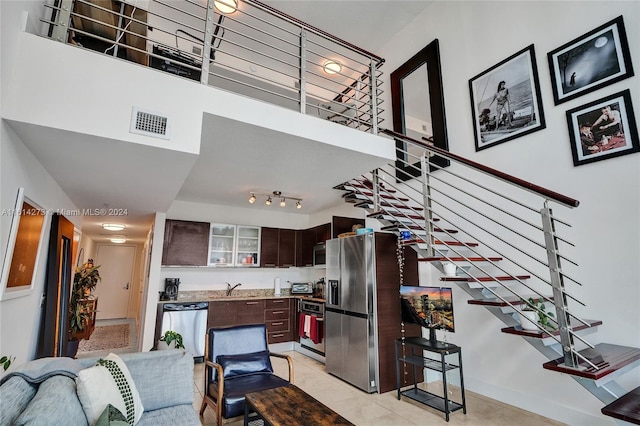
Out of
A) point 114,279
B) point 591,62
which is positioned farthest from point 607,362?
point 114,279

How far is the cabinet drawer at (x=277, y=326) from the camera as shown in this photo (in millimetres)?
5542

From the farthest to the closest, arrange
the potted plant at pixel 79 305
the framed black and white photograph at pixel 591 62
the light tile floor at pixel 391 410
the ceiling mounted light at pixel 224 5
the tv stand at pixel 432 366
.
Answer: the potted plant at pixel 79 305
the ceiling mounted light at pixel 224 5
the tv stand at pixel 432 366
the light tile floor at pixel 391 410
the framed black and white photograph at pixel 591 62

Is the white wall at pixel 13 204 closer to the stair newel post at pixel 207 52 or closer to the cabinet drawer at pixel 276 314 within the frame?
the stair newel post at pixel 207 52

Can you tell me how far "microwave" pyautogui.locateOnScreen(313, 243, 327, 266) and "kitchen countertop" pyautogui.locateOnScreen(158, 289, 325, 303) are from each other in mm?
656

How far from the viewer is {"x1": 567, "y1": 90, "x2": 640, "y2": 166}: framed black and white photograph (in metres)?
2.64

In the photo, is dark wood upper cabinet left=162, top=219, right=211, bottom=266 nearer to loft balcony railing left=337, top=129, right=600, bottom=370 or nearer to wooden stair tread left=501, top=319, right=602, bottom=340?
loft balcony railing left=337, top=129, right=600, bottom=370

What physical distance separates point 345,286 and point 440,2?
14.7ft

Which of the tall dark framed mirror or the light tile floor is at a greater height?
the tall dark framed mirror

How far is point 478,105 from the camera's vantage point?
400 centimetres

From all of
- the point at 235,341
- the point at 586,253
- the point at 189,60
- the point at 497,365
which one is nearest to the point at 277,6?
the point at 189,60

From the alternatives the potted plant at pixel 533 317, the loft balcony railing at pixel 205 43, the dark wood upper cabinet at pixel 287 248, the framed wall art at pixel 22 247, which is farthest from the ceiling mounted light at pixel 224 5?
the potted plant at pixel 533 317

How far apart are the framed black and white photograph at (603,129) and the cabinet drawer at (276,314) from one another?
477 centimetres

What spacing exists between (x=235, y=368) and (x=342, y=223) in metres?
2.89

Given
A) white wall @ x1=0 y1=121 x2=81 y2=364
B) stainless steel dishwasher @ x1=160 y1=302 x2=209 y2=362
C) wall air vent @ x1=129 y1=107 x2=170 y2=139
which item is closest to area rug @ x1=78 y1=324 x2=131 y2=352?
stainless steel dishwasher @ x1=160 y1=302 x2=209 y2=362
